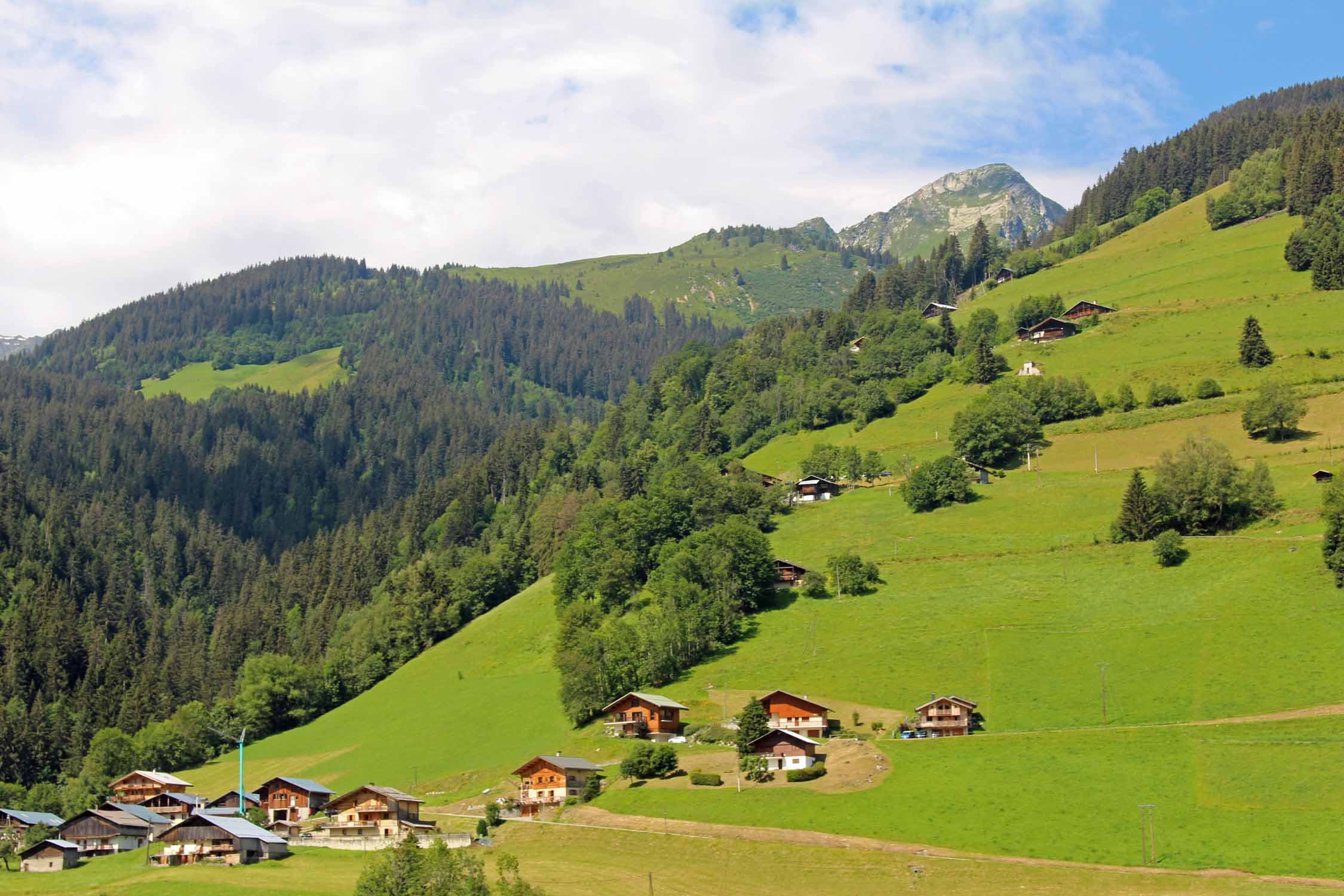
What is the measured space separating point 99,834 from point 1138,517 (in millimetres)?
96420

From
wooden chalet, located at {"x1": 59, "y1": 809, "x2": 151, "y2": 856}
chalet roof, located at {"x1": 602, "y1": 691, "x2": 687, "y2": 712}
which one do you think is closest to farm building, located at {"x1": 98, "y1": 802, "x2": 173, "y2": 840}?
wooden chalet, located at {"x1": 59, "y1": 809, "x2": 151, "y2": 856}

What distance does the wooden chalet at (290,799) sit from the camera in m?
111

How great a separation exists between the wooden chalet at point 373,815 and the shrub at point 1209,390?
10831 centimetres

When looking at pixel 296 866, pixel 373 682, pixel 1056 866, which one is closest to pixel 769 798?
pixel 1056 866

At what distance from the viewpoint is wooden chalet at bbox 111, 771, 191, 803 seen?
127m

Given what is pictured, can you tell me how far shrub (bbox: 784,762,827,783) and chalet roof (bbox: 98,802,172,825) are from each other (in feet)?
171

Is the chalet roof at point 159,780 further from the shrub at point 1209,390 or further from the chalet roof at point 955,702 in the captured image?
the shrub at point 1209,390

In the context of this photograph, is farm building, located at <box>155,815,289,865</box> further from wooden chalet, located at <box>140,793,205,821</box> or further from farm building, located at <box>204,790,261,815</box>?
wooden chalet, located at <box>140,793,205,821</box>

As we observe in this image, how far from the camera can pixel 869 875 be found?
251 feet

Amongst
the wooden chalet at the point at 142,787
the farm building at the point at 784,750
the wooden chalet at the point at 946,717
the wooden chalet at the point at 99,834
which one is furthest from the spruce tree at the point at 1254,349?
the wooden chalet at the point at 99,834

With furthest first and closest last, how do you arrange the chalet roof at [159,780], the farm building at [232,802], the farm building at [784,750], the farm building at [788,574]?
the farm building at [788,574] → the chalet roof at [159,780] → the farm building at [232,802] → the farm building at [784,750]

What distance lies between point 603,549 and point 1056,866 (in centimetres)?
8348

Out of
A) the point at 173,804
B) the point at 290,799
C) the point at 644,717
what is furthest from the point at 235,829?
the point at 644,717

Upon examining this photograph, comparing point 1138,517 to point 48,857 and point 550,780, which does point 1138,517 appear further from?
point 48,857
